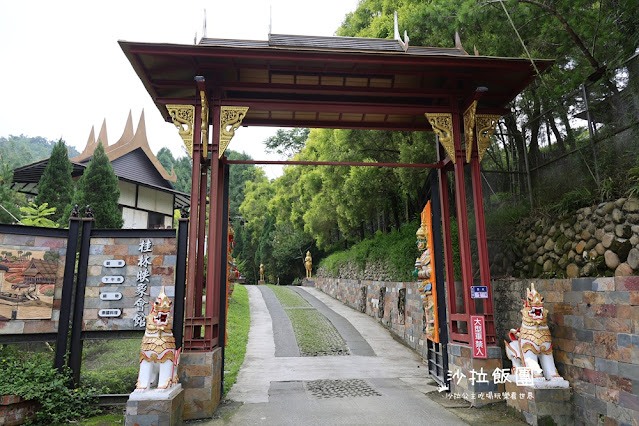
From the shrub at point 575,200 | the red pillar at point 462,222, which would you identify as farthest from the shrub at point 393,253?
the shrub at point 575,200

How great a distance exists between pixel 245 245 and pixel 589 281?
3079cm

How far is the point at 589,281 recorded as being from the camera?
4766mm

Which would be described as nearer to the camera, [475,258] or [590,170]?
[590,170]

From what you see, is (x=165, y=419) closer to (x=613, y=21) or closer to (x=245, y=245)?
(x=613, y=21)

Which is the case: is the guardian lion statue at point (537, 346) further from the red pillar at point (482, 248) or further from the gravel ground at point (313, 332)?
the gravel ground at point (313, 332)

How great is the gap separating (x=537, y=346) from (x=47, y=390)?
5.97 m

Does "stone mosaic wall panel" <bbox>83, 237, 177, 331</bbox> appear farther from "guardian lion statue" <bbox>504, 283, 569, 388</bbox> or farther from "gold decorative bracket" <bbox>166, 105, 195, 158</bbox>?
"guardian lion statue" <bbox>504, 283, 569, 388</bbox>

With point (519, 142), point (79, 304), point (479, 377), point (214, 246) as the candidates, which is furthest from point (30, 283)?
point (519, 142)

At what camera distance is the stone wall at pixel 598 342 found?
420 centimetres

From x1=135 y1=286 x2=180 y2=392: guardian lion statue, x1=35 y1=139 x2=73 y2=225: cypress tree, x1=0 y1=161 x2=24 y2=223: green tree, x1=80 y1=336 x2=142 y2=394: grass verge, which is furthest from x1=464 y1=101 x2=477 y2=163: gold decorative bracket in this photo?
x1=0 y1=161 x2=24 y2=223: green tree

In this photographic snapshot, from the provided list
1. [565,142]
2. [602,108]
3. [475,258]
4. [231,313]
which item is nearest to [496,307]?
[475,258]

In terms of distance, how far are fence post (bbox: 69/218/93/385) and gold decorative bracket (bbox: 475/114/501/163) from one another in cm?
583

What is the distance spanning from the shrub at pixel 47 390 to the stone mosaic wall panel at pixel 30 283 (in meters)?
0.47

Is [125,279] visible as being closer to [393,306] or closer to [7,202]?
[393,306]
